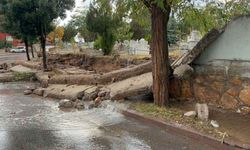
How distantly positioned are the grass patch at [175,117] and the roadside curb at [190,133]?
0.14 meters

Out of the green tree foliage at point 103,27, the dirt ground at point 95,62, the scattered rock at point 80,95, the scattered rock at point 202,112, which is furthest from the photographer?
the green tree foliage at point 103,27

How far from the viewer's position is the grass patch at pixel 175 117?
7.89m

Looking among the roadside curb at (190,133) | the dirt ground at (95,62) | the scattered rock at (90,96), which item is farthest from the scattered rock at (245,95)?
the dirt ground at (95,62)

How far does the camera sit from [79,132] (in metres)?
8.45

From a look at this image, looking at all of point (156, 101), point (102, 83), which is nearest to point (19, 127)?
point (156, 101)

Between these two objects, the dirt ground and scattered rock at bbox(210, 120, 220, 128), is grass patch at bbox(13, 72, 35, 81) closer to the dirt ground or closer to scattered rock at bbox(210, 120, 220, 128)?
the dirt ground

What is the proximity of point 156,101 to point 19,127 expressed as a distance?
3.53 meters

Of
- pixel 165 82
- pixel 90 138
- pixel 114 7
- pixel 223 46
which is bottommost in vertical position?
pixel 90 138

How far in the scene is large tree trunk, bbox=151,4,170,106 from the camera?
9.80 metres

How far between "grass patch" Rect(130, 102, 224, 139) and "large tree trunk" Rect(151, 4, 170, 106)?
0.36 m

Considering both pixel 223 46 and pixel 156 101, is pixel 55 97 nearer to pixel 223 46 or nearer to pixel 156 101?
pixel 156 101

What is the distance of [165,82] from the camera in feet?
33.1

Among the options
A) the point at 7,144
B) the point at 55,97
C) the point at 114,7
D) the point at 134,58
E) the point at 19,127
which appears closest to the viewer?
the point at 7,144

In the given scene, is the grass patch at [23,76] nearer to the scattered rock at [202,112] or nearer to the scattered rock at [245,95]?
the scattered rock at [202,112]
